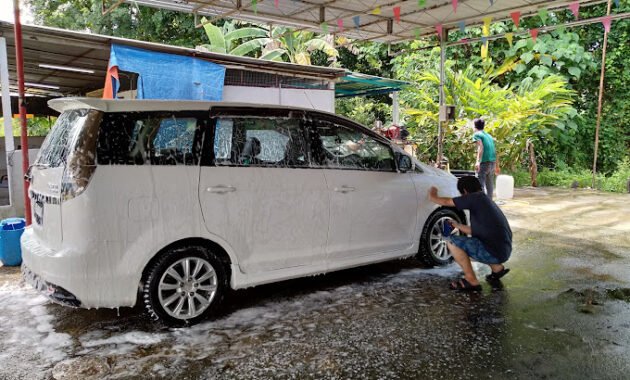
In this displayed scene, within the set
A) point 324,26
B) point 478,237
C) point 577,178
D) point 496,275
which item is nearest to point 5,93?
point 324,26

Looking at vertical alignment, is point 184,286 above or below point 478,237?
below

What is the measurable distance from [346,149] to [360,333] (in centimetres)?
181

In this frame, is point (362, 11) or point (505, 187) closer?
point (362, 11)

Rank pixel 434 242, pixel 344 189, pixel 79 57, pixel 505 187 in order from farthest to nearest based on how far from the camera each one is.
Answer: pixel 505 187
pixel 79 57
pixel 434 242
pixel 344 189

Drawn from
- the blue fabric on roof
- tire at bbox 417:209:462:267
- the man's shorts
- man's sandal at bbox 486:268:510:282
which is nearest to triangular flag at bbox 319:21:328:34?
the blue fabric on roof

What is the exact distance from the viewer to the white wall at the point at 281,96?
8.84 meters

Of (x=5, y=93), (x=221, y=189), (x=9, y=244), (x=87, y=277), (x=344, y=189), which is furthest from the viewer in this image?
(x=5, y=93)

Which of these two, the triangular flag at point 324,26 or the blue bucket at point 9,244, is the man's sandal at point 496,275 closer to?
the blue bucket at point 9,244

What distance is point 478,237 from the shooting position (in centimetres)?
470

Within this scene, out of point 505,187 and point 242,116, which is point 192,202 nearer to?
point 242,116

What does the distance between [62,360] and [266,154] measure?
2160mm

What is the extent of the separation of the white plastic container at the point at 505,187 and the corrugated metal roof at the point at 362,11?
3.57 m

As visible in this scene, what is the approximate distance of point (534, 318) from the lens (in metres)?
3.97

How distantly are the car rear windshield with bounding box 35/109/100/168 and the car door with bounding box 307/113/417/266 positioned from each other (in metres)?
1.92
